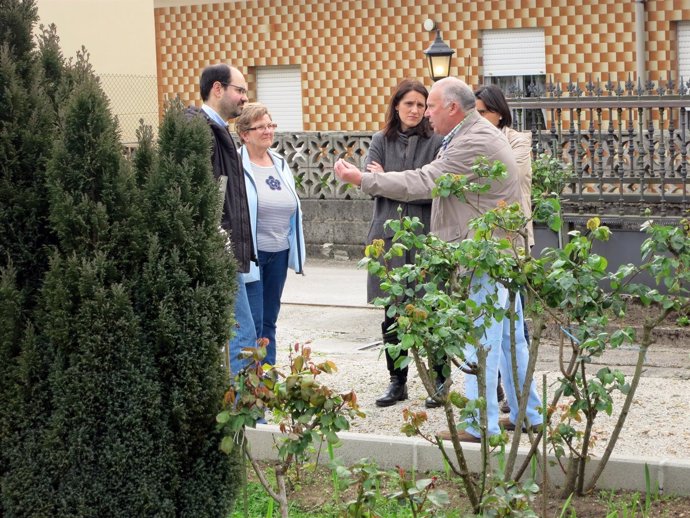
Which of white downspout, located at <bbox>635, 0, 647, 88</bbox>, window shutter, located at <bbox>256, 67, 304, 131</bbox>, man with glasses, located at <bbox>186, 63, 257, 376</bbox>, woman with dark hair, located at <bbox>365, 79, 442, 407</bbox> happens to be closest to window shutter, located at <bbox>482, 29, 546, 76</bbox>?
white downspout, located at <bbox>635, 0, 647, 88</bbox>

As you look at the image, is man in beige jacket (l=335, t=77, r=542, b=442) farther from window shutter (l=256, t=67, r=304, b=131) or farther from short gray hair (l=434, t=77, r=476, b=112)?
window shutter (l=256, t=67, r=304, b=131)

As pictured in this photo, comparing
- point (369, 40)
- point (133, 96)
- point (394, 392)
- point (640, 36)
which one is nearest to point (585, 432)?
point (394, 392)

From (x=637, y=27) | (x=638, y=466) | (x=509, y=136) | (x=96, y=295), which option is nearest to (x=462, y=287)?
(x=638, y=466)

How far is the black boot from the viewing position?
23.5ft

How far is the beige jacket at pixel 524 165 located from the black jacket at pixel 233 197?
1.42 m

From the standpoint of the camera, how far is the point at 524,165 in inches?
263

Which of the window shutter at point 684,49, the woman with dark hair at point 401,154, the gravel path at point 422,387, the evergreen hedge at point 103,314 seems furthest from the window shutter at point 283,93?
the evergreen hedge at point 103,314

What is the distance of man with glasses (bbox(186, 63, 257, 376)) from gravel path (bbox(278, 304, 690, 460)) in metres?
0.81

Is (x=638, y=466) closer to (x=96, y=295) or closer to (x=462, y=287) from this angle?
(x=462, y=287)

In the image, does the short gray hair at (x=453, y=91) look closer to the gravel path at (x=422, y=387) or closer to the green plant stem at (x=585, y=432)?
the gravel path at (x=422, y=387)

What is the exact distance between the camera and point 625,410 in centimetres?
472

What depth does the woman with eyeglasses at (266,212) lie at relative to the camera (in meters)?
6.84

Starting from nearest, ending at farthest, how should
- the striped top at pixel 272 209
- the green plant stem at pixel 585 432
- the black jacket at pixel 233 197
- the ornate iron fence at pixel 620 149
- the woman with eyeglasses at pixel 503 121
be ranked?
the green plant stem at pixel 585 432 < the black jacket at pixel 233 197 < the woman with eyeglasses at pixel 503 121 < the striped top at pixel 272 209 < the ornate iron fence at pixel 620 149

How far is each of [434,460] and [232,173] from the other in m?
1.88
